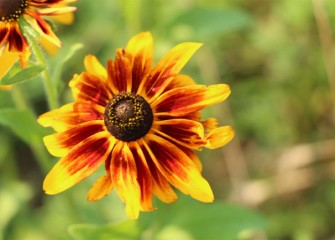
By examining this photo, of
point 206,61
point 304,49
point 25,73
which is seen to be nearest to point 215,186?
point 206,61

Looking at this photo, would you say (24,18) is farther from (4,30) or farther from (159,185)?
(159,185)

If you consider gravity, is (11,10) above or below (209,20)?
above

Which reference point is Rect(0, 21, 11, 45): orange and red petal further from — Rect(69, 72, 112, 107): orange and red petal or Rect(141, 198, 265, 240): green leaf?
Rect(141, 198, 265, 240): green leaf

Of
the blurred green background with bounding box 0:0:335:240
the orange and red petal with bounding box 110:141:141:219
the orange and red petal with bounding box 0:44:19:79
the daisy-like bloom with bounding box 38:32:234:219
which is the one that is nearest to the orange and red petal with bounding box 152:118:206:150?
the daisy-like bloom with bounding box 38:32:234:219

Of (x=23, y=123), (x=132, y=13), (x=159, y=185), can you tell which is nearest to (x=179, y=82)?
(x=159, y=185)

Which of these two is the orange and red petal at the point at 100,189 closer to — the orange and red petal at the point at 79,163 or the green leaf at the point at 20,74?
the orange and red petal at the point at 79,163

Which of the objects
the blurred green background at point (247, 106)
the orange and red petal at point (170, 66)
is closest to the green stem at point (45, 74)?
the orange and red petal at point (170, 66)
